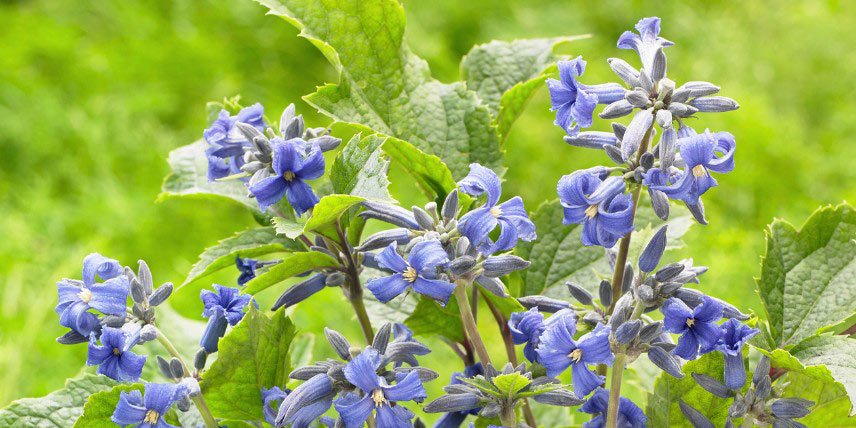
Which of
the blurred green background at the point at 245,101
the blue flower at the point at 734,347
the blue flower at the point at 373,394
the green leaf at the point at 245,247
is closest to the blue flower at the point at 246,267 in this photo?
the green leaf at the point at 245,247

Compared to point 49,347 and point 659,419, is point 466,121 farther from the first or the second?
point 49,347

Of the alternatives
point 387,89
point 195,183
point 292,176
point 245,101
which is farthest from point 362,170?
point 245,101

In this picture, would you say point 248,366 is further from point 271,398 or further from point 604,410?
point 604,410

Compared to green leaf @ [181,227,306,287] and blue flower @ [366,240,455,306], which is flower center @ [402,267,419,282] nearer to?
blue flower @ [366,240,455,306]

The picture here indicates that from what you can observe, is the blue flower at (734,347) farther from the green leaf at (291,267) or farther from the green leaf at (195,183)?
the green leaf at (195,183)

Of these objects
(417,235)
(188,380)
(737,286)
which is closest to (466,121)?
(417,235)
